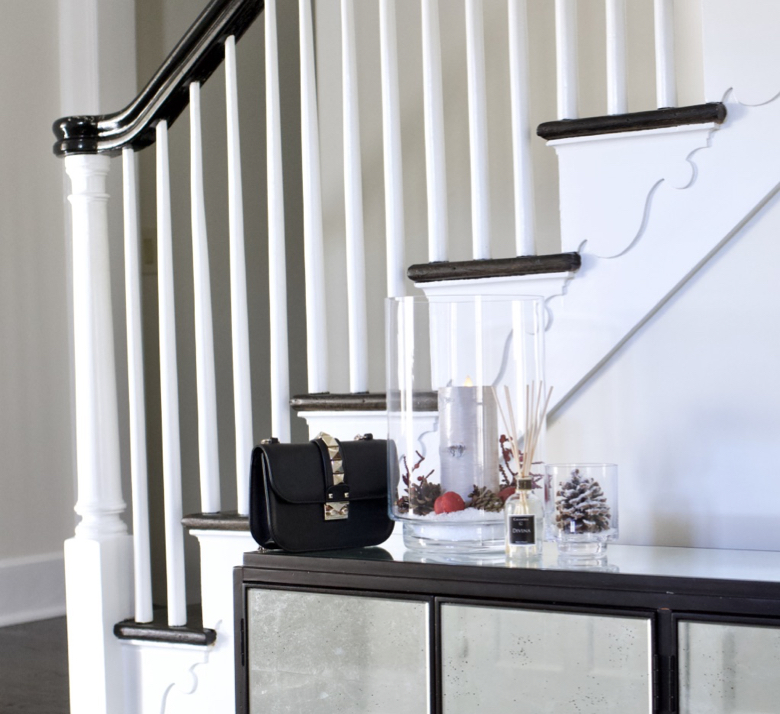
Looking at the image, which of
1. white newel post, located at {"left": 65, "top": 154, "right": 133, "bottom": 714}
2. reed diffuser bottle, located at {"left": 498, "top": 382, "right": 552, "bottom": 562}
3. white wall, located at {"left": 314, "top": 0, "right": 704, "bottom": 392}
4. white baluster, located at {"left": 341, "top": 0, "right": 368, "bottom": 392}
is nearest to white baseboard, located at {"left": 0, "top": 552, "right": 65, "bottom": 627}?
white newel post, located at {"left": 65, "top": 154, "right": 133, "bottom": 714}

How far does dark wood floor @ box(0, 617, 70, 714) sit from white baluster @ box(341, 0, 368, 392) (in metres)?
0.98

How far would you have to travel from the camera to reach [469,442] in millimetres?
1317

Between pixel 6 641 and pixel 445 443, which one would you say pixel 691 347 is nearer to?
pixel 445 443

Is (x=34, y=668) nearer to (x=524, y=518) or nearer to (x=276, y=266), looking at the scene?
(x=276, y=266)

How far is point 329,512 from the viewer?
1.41 meters

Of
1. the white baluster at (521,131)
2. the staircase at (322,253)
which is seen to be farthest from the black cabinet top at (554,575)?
the white baluster at (521,131)

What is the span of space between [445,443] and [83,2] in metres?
2.21

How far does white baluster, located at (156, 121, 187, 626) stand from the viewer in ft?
6.12

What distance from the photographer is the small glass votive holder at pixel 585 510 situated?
1.24 meters

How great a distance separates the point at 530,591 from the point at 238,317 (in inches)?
34.4

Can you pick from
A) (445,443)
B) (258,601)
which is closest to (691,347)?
(445,443)

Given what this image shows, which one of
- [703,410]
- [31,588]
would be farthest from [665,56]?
[31,588]

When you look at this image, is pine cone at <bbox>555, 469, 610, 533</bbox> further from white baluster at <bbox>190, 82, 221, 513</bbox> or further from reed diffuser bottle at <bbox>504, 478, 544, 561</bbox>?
white baluster at <bbox>190, 82, 221, 513</bbox>

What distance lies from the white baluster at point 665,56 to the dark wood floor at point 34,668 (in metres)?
1.65
